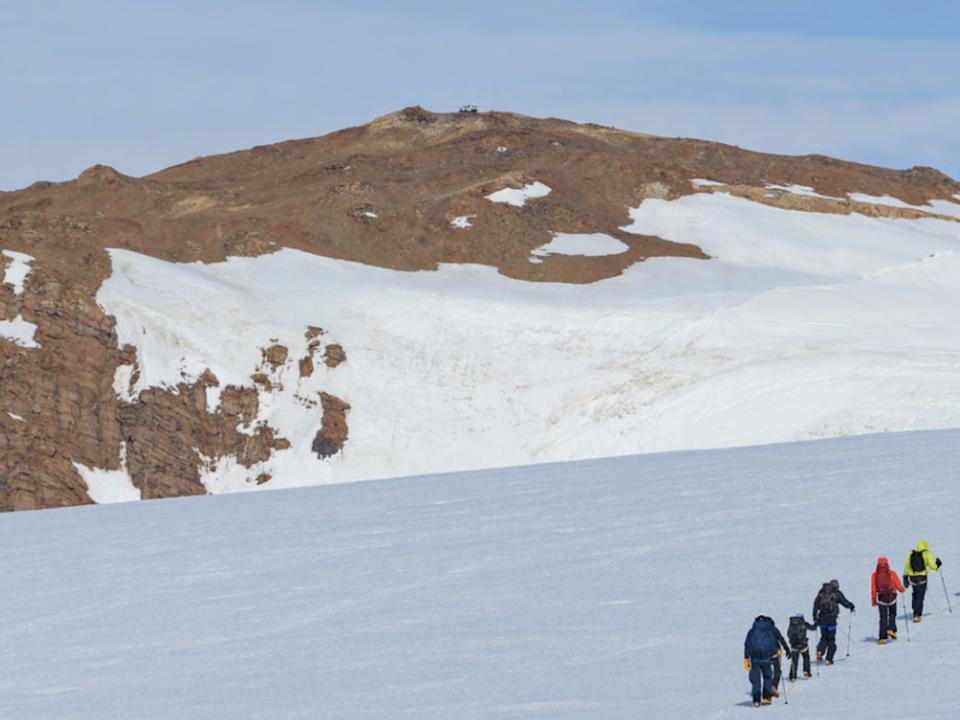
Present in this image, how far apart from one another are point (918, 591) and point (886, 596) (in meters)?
1.39

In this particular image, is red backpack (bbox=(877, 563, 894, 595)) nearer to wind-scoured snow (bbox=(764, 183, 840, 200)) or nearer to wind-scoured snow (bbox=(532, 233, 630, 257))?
wind-scoured snow (bbox=(532, 233, 630, 257))

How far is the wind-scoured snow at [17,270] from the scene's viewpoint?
57719 mm

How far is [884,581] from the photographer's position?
66.2 feet

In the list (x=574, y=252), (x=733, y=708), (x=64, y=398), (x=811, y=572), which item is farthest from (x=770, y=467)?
(x=574, y=252)

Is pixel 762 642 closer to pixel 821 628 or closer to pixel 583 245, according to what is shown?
pixel 821 628

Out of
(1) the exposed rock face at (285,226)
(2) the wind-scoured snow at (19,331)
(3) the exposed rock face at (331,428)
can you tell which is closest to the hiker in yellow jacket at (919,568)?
(1) the exposed rock face at (285,226)

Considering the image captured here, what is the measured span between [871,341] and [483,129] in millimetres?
54236

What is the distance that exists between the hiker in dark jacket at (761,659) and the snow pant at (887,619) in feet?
10.6

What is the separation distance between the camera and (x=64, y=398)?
177 ft

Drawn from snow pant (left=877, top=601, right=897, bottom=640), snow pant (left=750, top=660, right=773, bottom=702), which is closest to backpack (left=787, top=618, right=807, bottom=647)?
snow pant (left=750, top=660, right=773, bottom=702)

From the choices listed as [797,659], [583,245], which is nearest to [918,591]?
[797,659]

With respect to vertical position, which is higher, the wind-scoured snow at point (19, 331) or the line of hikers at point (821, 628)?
the wind-scoured snow at point (19, 331)

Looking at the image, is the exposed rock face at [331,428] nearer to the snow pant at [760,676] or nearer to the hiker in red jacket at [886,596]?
the hiker in red jacket at [886,596]

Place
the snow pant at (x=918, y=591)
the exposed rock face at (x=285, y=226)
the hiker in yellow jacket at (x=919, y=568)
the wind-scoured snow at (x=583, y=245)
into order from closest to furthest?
the hiker in yellow jacket at (x=919, y=568), the snow pant at (x=918, y=591), the exposed rock face at (x=285, y=226), the wind-scoured snow at (x=583, y=245)
